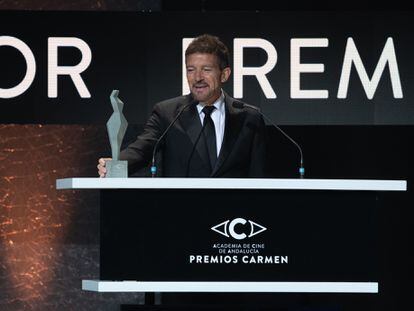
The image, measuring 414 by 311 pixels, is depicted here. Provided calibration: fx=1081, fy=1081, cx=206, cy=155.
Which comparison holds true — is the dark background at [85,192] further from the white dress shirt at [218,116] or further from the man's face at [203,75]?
the man's face at [203,75]

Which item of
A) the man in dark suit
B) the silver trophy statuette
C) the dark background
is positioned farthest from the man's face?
the dark background

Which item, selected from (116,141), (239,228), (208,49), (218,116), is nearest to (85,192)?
(218,116)

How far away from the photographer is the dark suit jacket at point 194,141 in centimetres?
454

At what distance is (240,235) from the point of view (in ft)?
12.8

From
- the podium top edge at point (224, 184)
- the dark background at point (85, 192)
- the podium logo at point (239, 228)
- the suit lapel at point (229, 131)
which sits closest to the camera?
the podium top edge at point (224, 184)

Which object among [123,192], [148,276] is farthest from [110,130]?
[148,276]

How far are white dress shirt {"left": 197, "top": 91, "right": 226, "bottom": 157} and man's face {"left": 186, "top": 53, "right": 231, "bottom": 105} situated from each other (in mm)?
63

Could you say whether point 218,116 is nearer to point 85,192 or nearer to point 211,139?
point 211,139

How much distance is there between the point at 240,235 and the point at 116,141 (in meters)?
0.57

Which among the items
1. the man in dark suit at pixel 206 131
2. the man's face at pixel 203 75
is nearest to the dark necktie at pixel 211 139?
the man in dark suit at pixel 206 131

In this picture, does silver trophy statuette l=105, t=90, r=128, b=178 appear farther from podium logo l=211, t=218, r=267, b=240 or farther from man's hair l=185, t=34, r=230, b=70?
man's hair l=185, t=34, r=230, b=70

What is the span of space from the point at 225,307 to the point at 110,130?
1.02 m

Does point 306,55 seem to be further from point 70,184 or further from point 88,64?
point 70,184

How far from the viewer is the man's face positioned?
4523 millimetres
